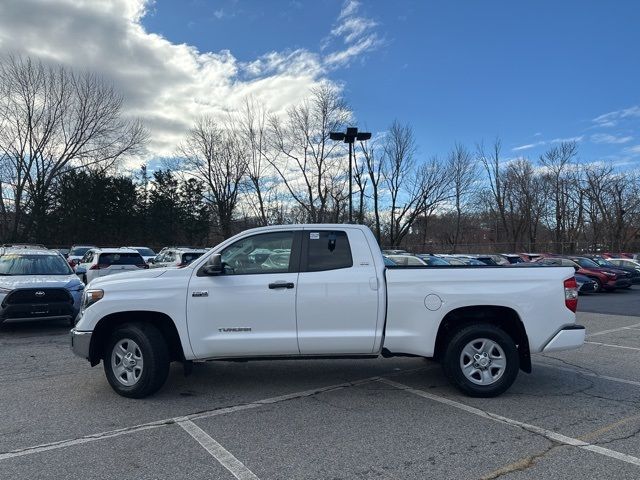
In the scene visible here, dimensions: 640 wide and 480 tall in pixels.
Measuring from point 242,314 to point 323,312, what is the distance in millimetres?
879

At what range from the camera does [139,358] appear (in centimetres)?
540

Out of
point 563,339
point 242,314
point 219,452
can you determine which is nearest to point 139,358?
point 242,314

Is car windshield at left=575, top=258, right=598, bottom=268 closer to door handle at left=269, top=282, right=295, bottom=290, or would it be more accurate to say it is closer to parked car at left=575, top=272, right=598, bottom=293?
parked car at left=575, top=272, right=598, bottom=293

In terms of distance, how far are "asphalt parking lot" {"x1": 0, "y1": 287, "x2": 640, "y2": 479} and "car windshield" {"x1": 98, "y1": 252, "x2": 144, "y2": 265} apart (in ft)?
27.4

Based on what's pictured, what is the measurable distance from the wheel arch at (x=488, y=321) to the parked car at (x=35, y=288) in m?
7.57

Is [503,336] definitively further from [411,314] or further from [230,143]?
[230,143]

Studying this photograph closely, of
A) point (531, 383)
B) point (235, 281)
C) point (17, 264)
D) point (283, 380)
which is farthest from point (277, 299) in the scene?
point (17, 264)

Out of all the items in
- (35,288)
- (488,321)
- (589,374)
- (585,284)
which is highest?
(35,288)

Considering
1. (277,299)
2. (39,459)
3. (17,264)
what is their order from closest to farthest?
(39,459) < (277,299) < (17,264)

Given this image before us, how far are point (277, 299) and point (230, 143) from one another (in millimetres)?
47299

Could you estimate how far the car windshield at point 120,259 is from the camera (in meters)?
15.0

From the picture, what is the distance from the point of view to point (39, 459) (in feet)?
12.6

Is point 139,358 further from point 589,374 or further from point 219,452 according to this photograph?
point 589,374

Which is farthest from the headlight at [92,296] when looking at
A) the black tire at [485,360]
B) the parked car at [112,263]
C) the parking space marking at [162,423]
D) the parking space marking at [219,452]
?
the parked car at [112,263]
